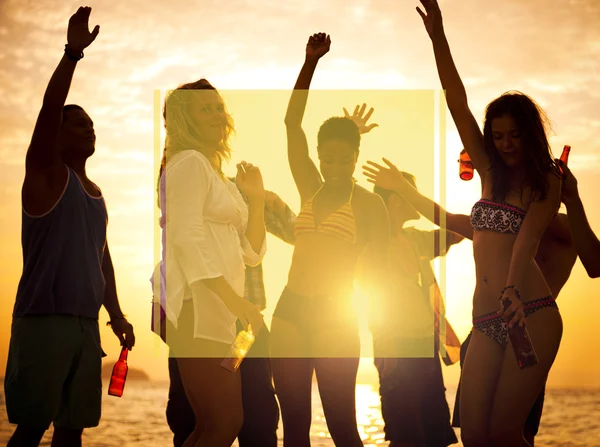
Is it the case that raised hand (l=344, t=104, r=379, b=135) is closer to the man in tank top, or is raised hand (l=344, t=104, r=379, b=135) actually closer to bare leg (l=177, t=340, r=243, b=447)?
the man in tank top

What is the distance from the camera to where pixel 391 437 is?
278 inches

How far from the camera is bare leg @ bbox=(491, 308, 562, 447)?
428cm

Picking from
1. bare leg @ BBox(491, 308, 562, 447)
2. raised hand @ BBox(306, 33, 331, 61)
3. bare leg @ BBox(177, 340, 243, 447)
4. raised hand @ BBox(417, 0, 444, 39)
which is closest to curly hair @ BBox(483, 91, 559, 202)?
raised hand @ BBox(417, 0, 444, 39)

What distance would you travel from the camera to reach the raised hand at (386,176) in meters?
5.64

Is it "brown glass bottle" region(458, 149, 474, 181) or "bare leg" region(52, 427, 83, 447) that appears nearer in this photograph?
"bare leg" region(52, 427, 83, 447)

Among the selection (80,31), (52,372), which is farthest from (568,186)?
(52,372)

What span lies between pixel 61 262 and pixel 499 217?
2.67 meters

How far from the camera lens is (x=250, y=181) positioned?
503 cm

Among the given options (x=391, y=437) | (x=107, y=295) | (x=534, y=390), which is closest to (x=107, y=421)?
(x=391, y=437)

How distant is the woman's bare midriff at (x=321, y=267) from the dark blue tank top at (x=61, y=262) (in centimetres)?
130

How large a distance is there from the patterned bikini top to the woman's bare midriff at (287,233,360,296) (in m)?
0.93

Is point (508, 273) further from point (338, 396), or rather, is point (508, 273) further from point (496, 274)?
point (338, 396)

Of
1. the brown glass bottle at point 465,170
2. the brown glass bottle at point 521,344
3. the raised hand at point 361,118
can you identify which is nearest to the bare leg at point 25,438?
the brown glass bottle at point 521,344

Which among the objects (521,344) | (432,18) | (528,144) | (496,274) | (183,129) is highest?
(432,18)
